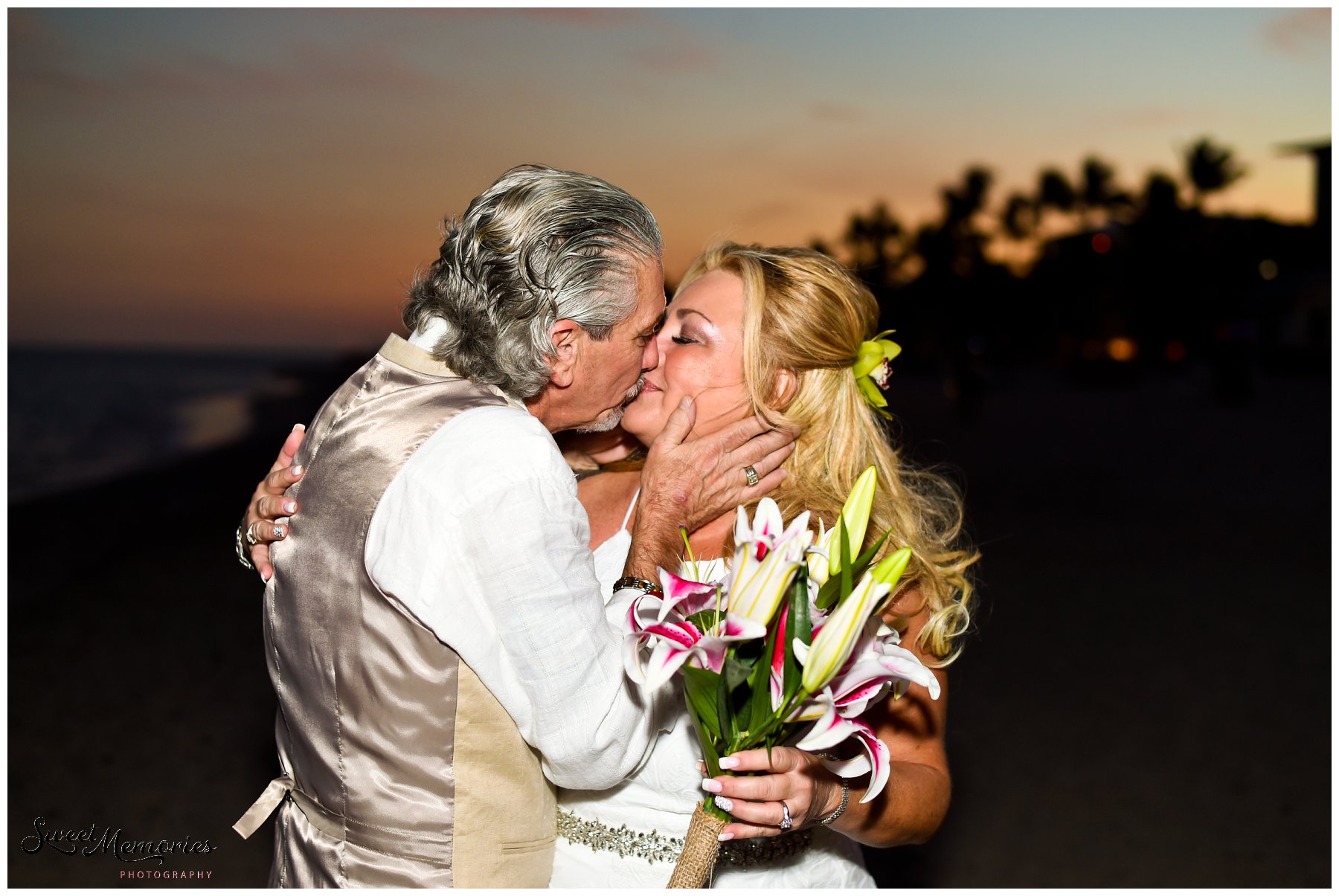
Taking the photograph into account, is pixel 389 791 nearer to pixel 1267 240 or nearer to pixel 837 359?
pixel 837 359

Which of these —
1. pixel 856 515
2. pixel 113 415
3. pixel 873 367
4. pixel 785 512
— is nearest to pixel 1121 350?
pixel 113 415

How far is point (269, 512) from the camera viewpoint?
7.13ft

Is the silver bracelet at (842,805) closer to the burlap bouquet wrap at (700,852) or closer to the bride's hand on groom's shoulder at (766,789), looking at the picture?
the bride's hand on groom's shoulder at (766,789)

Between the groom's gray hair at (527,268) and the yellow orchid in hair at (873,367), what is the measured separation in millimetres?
1039

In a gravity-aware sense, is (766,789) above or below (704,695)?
below

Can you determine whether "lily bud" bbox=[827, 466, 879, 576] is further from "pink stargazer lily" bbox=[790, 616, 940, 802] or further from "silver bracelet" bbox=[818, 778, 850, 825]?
"silver bracelet" bbox=[818, 778, 850, 825]

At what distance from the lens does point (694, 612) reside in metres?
1.68

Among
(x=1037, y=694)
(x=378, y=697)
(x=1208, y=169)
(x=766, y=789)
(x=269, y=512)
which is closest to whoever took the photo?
(x=766, y=789)

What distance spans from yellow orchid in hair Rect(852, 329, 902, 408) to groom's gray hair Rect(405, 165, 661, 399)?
104 centimetres

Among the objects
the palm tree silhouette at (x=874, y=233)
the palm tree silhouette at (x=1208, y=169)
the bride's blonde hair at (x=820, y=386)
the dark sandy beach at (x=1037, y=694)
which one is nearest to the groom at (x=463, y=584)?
the bride's blonde hair at (x=820, y=386)

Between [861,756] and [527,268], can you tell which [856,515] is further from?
[527,268]

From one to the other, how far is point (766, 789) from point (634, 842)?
2.65 feet

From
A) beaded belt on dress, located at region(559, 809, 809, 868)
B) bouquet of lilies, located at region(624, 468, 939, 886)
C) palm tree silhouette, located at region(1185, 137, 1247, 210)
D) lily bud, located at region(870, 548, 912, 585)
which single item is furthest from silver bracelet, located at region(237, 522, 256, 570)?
palm tree silhouette, located at region(1185, 137, 1247, 210)

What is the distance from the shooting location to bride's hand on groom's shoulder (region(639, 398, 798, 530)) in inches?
101
